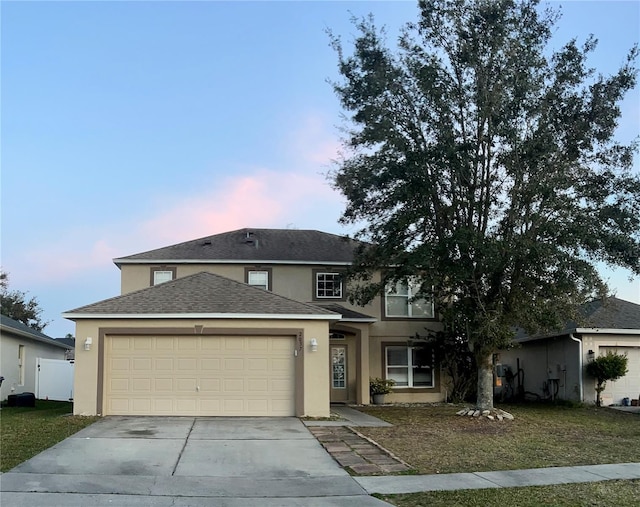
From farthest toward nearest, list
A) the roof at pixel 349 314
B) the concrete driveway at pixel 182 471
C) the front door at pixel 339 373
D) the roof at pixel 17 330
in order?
the front door at pixel 339 373 → the roof at pixel 17 330 → the roof at pixel 349 314 → the concrete driveway at pixel 182 471

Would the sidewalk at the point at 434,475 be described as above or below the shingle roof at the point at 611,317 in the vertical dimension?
below

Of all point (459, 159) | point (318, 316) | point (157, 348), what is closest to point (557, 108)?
point (459, 159)

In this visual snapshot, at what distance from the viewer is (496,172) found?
17344mm

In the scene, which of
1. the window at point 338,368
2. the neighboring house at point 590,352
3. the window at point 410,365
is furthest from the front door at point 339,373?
the neighboring house at point 590,352

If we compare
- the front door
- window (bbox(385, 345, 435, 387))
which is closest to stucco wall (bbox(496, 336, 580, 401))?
window (bbox(385, 345, 435, 387))

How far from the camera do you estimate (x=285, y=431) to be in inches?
559

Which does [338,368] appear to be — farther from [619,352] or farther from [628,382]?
[628,382]

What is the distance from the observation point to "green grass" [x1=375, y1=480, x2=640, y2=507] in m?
8.47

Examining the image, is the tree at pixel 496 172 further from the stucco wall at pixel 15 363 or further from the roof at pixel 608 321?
the stucco wall at pixel 15 363

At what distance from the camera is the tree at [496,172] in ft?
53.9

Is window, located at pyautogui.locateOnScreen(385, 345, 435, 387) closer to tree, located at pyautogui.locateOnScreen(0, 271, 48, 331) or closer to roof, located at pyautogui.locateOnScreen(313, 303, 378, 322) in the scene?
roof, located at pyautogui.locateOnScreen(313, 303, 378, 322)

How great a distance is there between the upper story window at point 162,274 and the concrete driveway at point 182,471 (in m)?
9.28

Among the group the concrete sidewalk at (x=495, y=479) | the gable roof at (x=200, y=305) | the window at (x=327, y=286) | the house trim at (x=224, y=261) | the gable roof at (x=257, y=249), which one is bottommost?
the concrete sidewalk at (x=495, y=479)

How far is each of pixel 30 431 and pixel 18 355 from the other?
12090mm
